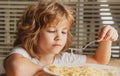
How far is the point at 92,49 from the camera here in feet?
9.23

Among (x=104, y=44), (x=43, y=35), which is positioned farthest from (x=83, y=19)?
(x=43, y=35)

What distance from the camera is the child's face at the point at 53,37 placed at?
0.98m

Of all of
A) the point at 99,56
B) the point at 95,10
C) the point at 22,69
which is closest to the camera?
the point at 22,69

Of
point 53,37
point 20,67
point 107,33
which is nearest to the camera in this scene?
point 20,67

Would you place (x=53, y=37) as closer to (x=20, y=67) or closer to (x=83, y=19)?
(x=20, y=67)

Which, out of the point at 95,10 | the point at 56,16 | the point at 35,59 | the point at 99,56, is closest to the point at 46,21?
the point at 56,16

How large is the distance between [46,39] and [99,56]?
33 cm

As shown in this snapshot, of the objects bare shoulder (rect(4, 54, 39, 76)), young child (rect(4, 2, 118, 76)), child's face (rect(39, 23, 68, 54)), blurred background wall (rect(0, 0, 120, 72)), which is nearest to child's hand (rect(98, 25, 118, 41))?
young child (rect(4, 2, 118, 76))

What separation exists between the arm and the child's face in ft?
0.57

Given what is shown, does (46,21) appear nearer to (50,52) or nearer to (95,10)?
(50,52)

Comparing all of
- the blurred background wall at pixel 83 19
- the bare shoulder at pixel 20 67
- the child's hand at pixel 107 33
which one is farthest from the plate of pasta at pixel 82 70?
the blurred background wall at pixel 83 19

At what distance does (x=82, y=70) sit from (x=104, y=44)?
32 centimetres

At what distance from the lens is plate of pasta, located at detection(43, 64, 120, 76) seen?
0.87 metres

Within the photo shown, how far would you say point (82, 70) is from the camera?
910mm
